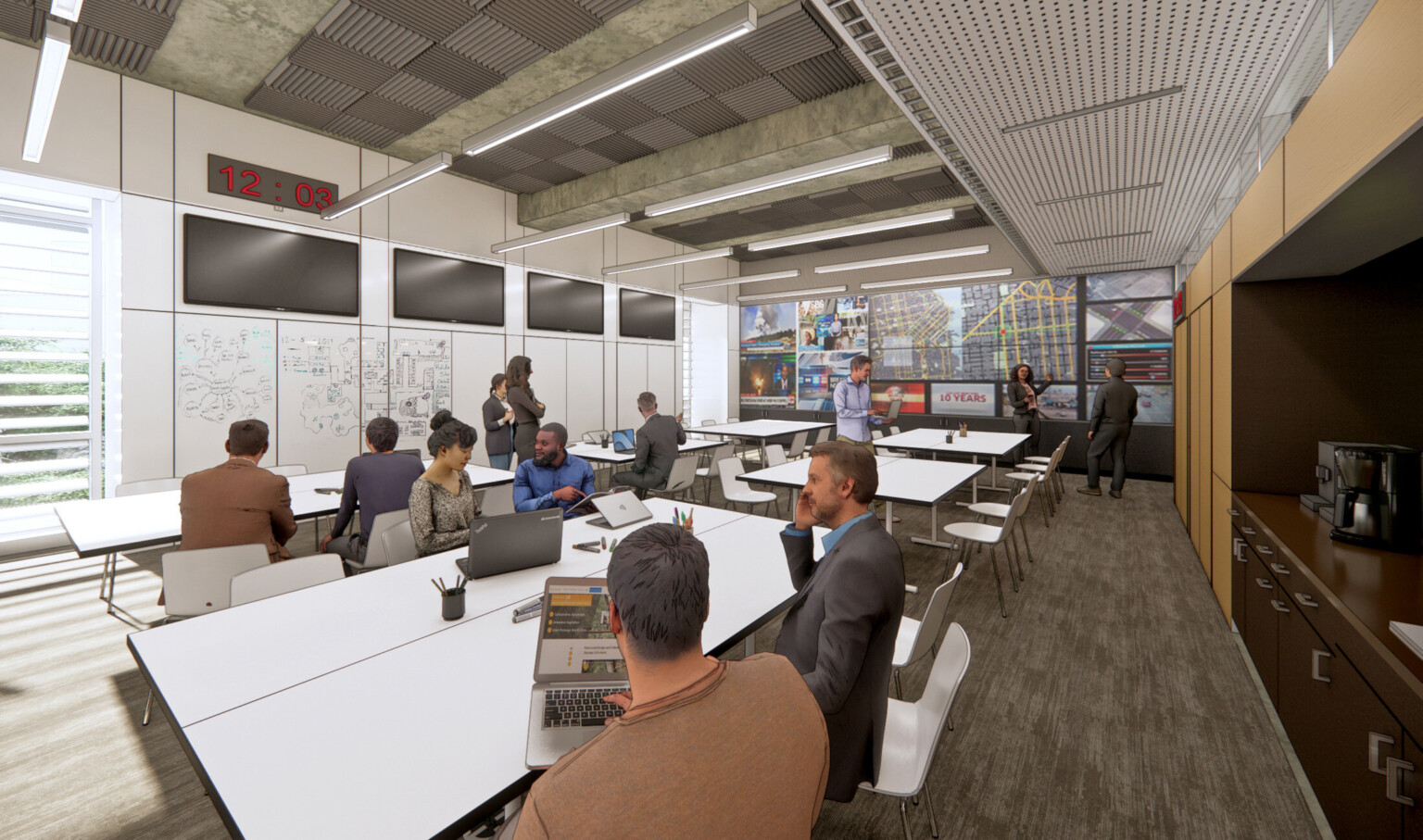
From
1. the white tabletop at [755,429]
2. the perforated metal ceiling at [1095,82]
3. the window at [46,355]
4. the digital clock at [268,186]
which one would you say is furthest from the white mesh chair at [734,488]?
the window at [46,355]

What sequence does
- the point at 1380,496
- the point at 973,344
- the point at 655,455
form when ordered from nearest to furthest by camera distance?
the point at 1380,496 → the point at 655,455 → the point at 973,344

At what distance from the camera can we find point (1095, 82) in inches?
120

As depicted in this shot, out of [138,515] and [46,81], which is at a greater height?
[46,81]

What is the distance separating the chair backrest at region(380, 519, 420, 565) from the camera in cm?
277

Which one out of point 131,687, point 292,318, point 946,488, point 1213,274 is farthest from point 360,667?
point 292,318

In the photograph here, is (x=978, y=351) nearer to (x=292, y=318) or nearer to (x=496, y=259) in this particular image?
(x=496, y=259)

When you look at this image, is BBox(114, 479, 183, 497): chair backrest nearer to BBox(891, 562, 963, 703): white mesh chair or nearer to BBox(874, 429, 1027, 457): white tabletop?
BBox(891, 562, 963, 703): white mesh chair

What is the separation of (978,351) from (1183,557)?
19.3 feet

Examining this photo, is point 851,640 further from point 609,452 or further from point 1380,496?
point 609,452

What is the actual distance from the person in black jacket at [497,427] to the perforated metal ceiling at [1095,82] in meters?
4.98

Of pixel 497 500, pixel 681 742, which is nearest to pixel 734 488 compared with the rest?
pixel 497 500

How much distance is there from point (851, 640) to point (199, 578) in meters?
2.83

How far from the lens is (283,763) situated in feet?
3.87

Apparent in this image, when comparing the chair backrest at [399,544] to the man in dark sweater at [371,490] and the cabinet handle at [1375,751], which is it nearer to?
the man in dark sweater at [371,490]
